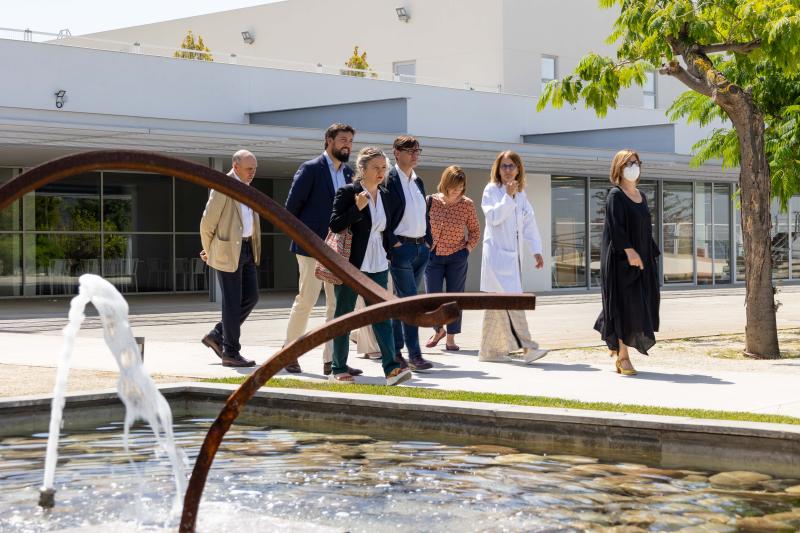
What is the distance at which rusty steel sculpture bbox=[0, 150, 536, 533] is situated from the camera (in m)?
3.91

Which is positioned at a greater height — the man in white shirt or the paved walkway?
the man in white shirt

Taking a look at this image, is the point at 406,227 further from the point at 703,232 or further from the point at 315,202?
the point at 703,232

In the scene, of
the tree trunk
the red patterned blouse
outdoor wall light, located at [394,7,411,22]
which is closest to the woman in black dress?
the red patterned blouse

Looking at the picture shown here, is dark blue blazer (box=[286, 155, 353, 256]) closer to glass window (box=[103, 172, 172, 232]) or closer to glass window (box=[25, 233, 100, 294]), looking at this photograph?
glass window (box=[25, 233, 100, 294])

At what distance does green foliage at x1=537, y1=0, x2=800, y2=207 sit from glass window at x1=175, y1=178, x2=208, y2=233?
16.1 meters

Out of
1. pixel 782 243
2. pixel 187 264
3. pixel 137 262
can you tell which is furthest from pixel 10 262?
pixel 782 243

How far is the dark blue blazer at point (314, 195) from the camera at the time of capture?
9586 millimetres

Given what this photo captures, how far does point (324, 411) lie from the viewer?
7.35 m

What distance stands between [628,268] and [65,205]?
19.6 m

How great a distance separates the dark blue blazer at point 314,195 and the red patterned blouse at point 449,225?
88.2 inches

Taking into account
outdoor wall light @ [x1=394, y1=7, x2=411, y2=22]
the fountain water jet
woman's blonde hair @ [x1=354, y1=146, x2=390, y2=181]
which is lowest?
the fountain water jet

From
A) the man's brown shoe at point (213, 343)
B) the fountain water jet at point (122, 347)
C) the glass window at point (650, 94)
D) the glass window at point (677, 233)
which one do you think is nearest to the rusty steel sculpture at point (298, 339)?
the fountain water jet at point (122, 347)

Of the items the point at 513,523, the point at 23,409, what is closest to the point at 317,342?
the point at 513,523

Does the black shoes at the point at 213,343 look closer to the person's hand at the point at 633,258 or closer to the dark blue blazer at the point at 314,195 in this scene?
the dark blue blazer at the point at 314,195
